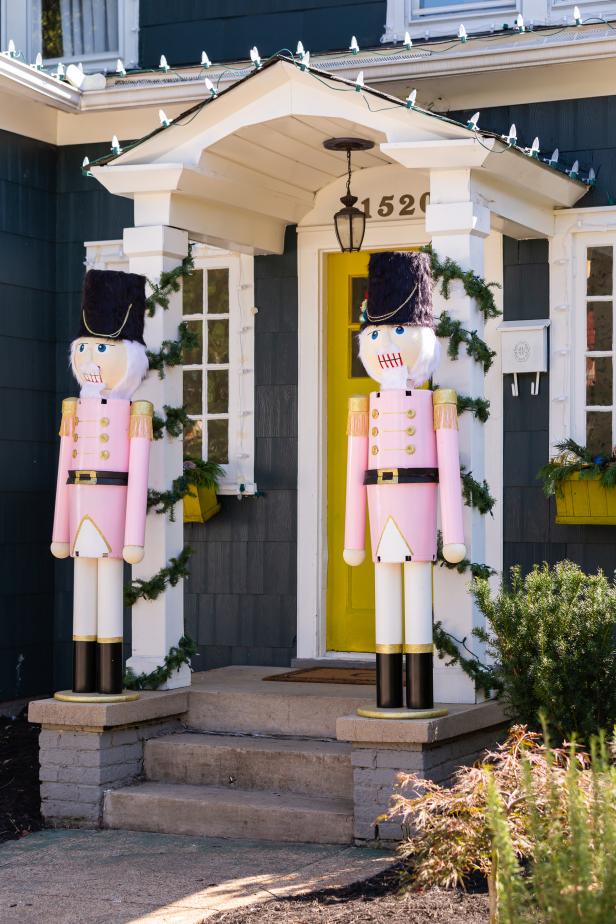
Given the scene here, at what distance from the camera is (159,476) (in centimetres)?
742

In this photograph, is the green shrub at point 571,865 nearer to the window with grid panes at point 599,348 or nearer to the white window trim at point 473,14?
the window with grid panes at point 599,348

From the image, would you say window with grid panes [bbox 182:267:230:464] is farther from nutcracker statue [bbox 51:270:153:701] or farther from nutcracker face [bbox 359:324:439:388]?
nutcracker face [bbox 359:324:439:388]

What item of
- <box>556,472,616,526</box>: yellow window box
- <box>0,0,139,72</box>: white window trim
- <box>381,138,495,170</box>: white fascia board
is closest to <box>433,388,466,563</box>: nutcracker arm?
<box>381,138,495,170</box>: white fascia board

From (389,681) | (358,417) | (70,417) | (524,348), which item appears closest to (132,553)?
(70,417)

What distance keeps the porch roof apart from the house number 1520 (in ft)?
0.88

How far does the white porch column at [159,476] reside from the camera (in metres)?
7.41

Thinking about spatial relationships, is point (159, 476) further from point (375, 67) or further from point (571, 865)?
point (571, 865)

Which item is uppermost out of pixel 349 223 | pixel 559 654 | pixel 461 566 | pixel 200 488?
pixel 349 223

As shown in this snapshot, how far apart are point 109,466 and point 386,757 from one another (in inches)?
76.7

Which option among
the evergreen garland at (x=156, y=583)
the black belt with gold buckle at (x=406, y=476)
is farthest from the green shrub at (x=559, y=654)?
the evergreen garland at (x=156, y=583)

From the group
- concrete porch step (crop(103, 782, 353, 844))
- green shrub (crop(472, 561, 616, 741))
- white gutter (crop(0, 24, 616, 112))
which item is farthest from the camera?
white gutter (crop(0, 24, 616, 112))

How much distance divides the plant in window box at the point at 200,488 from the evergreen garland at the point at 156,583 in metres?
1.16

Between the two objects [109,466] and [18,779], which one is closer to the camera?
[109,466]

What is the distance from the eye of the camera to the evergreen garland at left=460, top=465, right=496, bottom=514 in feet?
22.1
